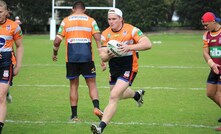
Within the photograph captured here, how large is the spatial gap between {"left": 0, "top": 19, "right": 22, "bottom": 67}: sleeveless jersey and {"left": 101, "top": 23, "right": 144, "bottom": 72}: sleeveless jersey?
152 cm

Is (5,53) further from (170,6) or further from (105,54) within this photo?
(170,6)

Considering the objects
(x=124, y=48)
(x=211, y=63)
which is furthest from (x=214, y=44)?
(x=124, y=48)

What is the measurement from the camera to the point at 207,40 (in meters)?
8.88

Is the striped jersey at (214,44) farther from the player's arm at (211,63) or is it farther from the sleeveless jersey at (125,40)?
the sleeveless jersey at (125,40)

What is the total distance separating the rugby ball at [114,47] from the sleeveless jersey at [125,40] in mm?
303

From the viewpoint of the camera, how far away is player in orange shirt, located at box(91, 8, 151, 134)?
7.69 meters

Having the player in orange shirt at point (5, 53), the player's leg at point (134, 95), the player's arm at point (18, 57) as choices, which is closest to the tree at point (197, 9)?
the player's leg at point (134, 95)

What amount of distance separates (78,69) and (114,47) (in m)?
1.91

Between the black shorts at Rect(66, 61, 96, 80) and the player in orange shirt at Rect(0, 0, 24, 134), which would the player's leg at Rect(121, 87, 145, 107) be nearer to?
the black shorts at Rect(66, 61, 96, 80)

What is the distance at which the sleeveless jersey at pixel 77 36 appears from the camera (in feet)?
30.1

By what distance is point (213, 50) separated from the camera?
8.86 m

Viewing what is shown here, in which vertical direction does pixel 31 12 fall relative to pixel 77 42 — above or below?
below

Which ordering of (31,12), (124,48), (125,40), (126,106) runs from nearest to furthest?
(124,48) < (125,40) < (126,106) < (31,12)

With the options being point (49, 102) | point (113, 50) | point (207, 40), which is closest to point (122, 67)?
point (113, 50)
